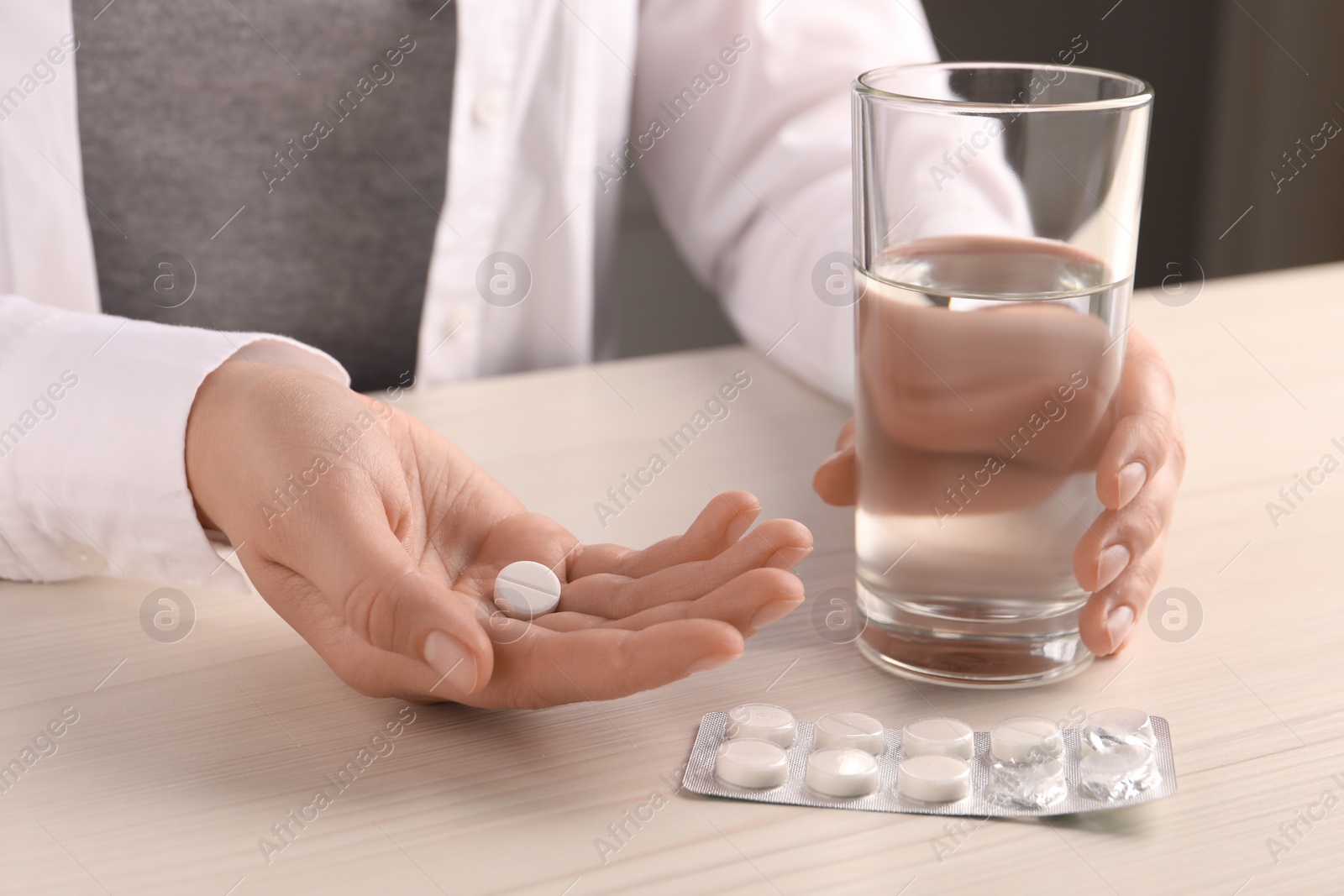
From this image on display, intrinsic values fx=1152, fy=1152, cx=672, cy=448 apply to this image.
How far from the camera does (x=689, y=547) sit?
549mm

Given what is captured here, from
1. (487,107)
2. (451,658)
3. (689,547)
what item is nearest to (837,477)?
(689,547)

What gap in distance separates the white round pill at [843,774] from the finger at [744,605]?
6 cm

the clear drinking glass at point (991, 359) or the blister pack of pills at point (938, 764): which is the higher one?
the clear drinking glass at point (991, 359)

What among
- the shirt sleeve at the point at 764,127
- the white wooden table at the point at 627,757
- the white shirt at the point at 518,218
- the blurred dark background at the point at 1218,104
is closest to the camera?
the white wooden table at the point at 627,757

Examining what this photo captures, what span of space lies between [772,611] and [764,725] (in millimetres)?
57

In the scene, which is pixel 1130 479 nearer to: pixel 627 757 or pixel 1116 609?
pixel 1116 609

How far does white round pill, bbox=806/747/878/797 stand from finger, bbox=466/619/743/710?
58mm

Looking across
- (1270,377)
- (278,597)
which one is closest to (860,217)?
(278,597)

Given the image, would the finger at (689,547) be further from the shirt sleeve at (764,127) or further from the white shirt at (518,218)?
the shirt sleeve at (764,127)

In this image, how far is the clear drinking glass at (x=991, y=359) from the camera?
0.50m

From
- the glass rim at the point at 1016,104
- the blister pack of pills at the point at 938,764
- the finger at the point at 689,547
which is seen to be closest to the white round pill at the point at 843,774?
the blister pack of pills at the point at 938,764

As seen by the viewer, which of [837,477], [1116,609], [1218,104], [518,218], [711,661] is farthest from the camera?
[1218,104]

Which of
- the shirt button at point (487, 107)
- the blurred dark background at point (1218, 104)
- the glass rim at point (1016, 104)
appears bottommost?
the blurred dark background at point (1218, 104)

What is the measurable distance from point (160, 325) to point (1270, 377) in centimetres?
81
